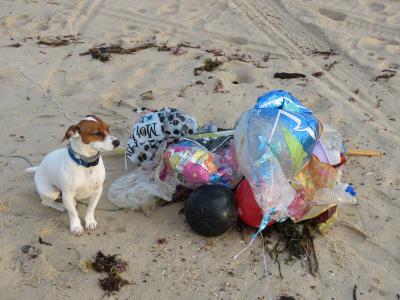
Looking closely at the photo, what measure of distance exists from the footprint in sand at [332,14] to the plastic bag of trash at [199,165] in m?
5.09

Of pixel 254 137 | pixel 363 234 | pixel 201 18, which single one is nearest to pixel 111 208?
pixel 254 137

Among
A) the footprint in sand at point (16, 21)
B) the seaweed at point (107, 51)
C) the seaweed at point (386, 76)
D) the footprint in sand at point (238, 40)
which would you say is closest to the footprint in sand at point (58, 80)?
the seaweed at point (107, 51)

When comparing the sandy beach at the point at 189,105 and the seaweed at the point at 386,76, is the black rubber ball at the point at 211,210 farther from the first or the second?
the seaweed at the point at 386,76

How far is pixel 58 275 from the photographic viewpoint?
3.49 metres

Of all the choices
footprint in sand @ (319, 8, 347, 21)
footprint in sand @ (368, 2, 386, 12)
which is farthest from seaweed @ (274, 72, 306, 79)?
footprint in sand @ (368, 2, 386, 12)

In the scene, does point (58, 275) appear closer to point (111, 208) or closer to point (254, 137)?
point (111, 208)

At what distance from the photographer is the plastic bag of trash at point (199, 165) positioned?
3932 mm

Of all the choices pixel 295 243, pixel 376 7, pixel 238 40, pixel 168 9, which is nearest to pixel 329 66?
pixel 238 40

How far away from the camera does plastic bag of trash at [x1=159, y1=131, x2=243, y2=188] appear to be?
393 centimetres

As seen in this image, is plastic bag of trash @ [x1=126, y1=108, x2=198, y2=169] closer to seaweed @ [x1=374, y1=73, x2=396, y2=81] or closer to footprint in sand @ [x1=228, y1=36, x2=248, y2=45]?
seaweed @ [x1=374, y1=73, x2=396, y2=81]

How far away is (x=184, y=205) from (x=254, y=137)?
2.82ft

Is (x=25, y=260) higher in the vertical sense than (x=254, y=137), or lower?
lower

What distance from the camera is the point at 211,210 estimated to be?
11.9 ft

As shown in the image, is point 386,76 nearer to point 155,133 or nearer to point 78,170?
point 155,133
